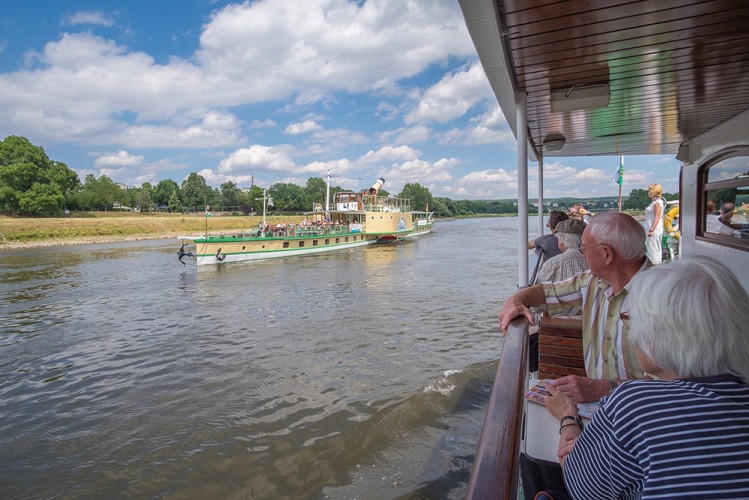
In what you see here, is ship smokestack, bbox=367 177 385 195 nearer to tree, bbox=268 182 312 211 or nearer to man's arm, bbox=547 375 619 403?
man's arm, bbox=547 375 619 403

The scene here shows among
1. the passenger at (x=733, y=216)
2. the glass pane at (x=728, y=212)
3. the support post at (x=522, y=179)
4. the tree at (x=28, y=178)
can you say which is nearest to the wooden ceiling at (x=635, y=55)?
the support post at (x=522, y=179)

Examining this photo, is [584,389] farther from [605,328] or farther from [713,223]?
[713,223]

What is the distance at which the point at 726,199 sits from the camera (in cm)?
497

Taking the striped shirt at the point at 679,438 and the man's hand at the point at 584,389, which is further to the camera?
the man's hand at the point at 584,389

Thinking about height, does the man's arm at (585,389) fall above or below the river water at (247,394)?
above

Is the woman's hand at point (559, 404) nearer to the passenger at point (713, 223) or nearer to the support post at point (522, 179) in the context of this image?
the support post at point (522, 179)

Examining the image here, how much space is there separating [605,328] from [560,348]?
2.68 feet

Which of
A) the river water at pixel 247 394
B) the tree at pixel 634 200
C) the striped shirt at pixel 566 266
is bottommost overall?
the river water at pixel 247 394

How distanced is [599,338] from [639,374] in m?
0.26

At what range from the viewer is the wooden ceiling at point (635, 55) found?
245 cm

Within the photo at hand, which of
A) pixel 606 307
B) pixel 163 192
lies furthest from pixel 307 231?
pixel 163 192

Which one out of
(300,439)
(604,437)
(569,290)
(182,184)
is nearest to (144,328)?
(300,439)

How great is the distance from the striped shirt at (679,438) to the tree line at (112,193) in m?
11.7

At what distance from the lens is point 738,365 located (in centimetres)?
102
